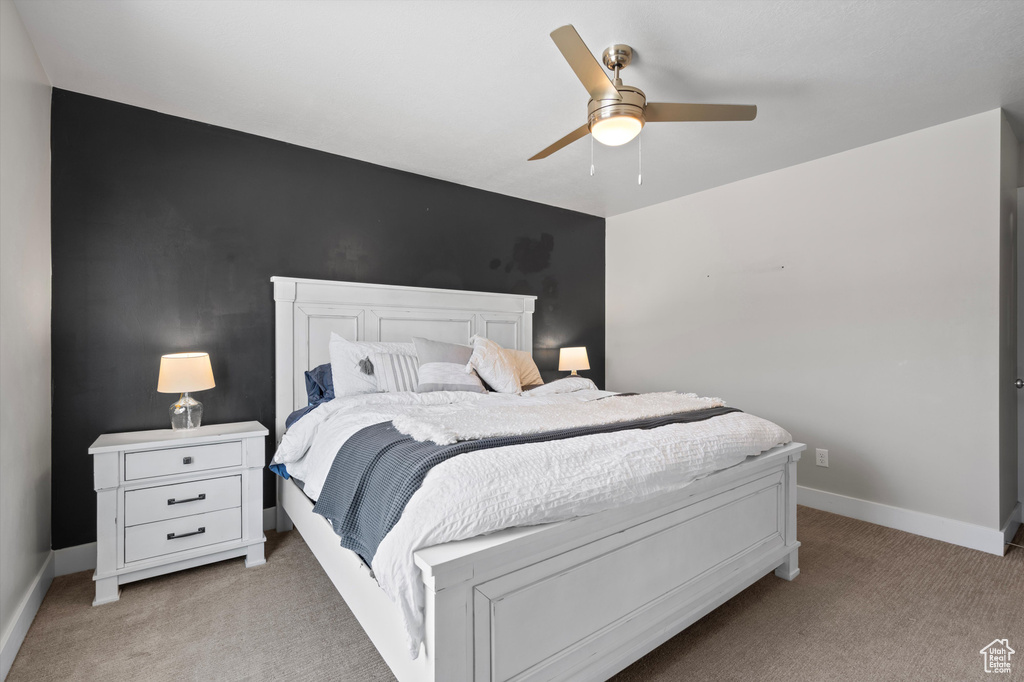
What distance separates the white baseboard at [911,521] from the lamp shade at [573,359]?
74.0 inches

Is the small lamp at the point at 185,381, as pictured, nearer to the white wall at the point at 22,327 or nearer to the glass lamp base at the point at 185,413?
the glass lamp base at the point at 185,413

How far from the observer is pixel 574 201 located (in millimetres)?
4367

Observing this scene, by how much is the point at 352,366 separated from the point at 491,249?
5.72 ft

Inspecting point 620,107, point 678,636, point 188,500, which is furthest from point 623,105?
point 188,500

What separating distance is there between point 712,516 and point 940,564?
1657mm

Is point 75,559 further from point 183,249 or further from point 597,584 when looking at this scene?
point 597,584

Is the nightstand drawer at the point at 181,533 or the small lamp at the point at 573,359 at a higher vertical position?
the small lamp at the point at 573,359

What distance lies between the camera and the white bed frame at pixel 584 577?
47.8 inches

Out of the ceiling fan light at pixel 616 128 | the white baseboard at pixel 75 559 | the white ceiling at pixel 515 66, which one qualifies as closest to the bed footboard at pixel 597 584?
the ceiling fan light at pixel 616 128

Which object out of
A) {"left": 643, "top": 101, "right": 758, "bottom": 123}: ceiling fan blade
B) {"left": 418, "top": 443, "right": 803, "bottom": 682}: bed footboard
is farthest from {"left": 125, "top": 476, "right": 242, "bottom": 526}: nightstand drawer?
{"left": 643, "top": 101, "right": 758, "bottom": 123}: ceiling fan blade

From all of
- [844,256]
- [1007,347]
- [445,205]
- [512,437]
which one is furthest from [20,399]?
[1007,347]

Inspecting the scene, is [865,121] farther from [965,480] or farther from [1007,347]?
[965,480]

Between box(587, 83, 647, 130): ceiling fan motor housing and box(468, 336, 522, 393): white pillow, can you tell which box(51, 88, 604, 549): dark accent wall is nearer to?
box(468, 336, 522, 393): white pillow

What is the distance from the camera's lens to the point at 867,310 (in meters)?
3.11
